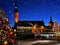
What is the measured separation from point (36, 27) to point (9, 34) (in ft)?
297

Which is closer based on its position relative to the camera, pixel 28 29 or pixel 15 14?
pixel 28 29

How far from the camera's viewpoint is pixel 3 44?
16797 millimetres

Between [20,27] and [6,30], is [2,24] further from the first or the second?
[20,27]

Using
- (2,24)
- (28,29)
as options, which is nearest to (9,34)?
(2,24)

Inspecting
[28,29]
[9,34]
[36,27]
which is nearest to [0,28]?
[9,34]

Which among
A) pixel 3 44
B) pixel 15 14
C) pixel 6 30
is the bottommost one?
pixel 3 44

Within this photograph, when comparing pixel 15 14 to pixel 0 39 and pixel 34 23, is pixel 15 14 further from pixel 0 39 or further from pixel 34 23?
pixel 0 39

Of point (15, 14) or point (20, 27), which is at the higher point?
point (15, 14)

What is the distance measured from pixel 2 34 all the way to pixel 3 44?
6.51 ft

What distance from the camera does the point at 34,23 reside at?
106812 mm

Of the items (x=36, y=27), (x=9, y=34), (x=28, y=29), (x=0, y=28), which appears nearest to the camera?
(x=0, y=28)

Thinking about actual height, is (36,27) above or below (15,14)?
below

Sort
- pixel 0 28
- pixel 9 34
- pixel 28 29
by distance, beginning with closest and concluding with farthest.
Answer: pixel 0 28
pixel 9 34
pixel 28 29

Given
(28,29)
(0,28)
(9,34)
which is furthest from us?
(28,29)
